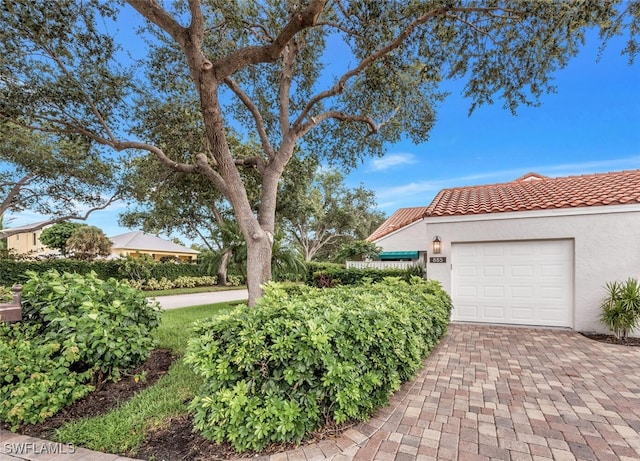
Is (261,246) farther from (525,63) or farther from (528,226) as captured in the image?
(525,63)

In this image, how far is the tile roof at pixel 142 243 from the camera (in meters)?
26.5

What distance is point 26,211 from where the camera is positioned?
1614 centimetres

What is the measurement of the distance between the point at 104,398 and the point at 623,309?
913 centimetres

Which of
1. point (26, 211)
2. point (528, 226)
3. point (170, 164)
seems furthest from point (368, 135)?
point (26, 211)

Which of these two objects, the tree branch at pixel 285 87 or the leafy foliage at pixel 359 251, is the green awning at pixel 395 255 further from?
the tree branch at pixel 285 87

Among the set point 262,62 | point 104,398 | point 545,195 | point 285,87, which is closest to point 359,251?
point 545,195

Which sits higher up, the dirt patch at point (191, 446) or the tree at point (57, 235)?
the tree at point (57, 235)

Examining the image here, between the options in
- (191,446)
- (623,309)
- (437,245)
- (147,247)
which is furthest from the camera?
(147,247)

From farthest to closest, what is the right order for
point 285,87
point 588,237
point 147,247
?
1. point 147,247
2. point 285,87
3. point 588,237

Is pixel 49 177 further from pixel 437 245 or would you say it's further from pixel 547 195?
pixel 547 195

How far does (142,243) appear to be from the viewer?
27.4 meters

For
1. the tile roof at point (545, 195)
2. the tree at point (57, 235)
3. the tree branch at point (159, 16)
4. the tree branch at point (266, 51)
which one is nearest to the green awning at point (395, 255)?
the tile roof at point (545, 195)

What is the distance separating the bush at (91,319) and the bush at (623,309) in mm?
8703

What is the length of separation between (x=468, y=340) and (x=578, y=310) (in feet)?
9.95
